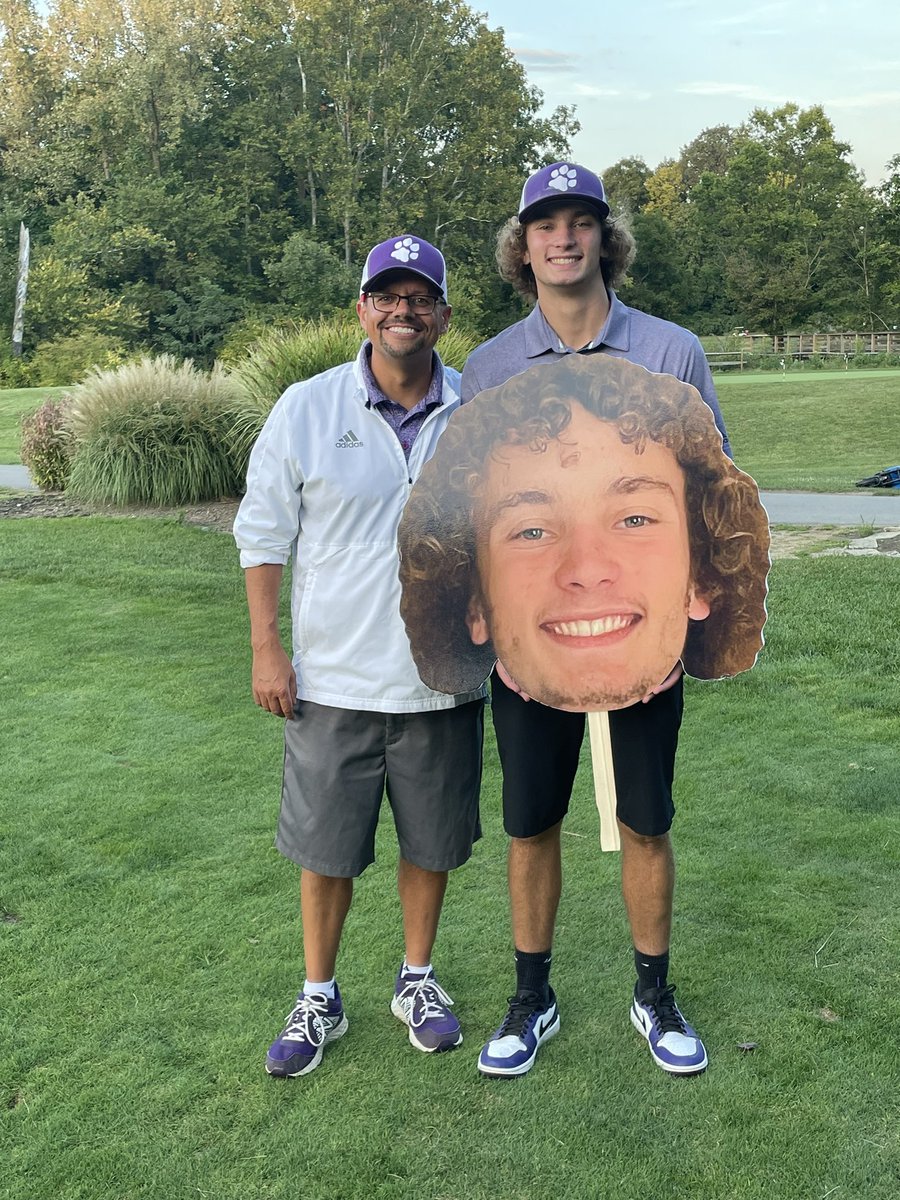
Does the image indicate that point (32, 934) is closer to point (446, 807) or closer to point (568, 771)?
point (446, 807)

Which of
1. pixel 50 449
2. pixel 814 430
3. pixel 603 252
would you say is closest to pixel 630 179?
pixel 814 430

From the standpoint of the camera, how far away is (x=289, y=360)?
12.3 meters

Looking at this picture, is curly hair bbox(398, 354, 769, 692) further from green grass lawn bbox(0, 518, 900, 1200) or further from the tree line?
the tree line

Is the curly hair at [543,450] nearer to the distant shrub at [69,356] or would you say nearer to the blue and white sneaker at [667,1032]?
the blue and white sneaker at [667,1032]

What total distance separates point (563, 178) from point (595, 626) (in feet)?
3.48

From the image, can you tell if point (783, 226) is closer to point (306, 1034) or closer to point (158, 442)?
point (158, 442)

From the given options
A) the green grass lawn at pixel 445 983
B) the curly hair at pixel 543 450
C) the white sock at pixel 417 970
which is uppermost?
the curly hair at pixel 543 450

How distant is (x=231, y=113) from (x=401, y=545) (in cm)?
5106

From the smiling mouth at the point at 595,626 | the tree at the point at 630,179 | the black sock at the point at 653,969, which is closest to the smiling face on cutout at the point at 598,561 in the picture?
the smiling mouth at the point at 595,626

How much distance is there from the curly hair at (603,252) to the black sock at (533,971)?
173cm

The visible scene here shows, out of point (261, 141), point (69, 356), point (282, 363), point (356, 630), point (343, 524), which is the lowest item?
point (356, 630)

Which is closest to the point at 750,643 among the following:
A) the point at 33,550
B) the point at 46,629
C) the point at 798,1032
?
the point at 798,1032

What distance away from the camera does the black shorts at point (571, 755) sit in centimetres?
265

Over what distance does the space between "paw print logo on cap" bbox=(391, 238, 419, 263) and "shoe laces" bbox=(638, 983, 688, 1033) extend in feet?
6.50
